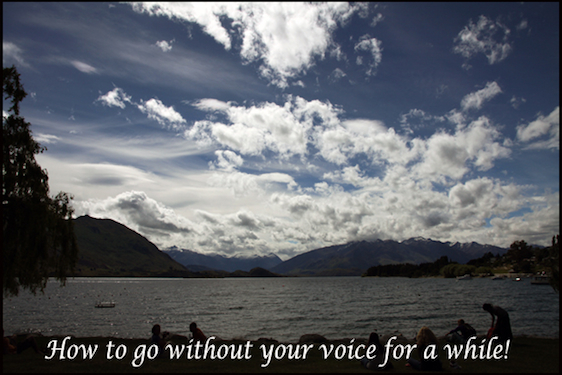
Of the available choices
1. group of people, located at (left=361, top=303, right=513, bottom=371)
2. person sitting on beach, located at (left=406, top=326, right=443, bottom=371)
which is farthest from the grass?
person sitting on beach, located at (left=406, top=326, right=443, bottom=371)

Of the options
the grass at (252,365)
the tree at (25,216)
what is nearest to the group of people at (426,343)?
the grass at (252,365)

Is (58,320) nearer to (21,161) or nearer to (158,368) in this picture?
(21,161)

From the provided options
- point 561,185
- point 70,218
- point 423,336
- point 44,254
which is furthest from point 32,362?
point 561,185

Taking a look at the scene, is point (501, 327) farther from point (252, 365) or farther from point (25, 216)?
point (25, 216)

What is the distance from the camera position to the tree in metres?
22.6

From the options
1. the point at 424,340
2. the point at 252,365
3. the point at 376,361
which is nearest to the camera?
the point at 424,340

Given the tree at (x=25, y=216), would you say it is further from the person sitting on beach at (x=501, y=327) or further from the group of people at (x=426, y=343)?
the person sitting on beach at (x=501, y=327)

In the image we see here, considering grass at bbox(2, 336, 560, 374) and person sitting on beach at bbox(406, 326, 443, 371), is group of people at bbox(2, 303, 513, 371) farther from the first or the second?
grass at bbox(2, 336, 560, 374)

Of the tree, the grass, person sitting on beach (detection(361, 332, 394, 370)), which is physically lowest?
the grass

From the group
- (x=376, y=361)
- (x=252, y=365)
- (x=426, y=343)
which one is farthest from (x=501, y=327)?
(x=252, y=365)

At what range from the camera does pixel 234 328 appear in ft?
174

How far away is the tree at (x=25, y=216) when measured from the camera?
74.0 ft

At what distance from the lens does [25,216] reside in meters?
22.8

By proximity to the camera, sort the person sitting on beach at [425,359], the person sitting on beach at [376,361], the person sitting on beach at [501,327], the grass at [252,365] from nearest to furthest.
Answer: the person sitting on beach at [425,359], the grass at [252,365], the person sitting on beach at [376,361], the person sitting on beach at [501,327]
